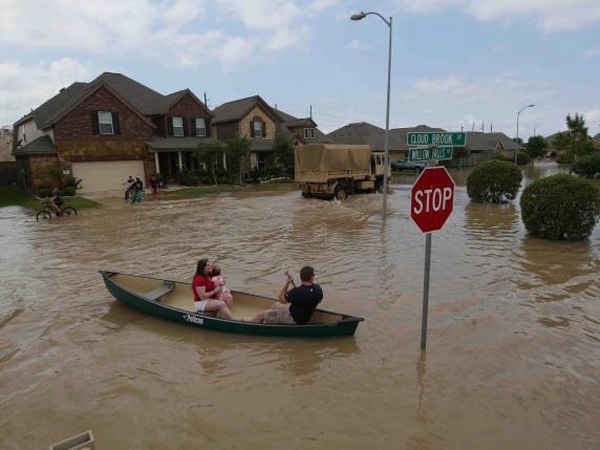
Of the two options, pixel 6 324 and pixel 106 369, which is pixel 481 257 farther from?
pixel 6 324

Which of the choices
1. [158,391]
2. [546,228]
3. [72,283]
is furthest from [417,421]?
[546,228]

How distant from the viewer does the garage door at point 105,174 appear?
98.7 ft

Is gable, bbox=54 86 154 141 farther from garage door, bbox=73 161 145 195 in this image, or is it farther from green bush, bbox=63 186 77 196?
green bush, bbox=63 186 77 196

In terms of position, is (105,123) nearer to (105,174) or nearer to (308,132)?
(105,174)

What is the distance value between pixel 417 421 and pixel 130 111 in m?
31.1

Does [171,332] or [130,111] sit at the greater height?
[130,111]

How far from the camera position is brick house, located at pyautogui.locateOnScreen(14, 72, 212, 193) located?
2880 centimetres

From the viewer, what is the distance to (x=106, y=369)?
21.4 feet

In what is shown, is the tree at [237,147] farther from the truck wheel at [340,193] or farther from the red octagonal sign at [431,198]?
the red octagonal sign at [431,198]

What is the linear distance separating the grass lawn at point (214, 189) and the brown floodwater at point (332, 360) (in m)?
16.0

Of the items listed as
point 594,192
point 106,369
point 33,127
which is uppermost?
point 33,127

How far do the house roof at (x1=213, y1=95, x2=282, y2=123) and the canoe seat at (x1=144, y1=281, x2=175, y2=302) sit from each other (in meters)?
32.1

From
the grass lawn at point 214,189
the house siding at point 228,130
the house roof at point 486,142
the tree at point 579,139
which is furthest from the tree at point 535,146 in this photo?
the house siding at point 228,130

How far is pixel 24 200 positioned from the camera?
28359 mm
